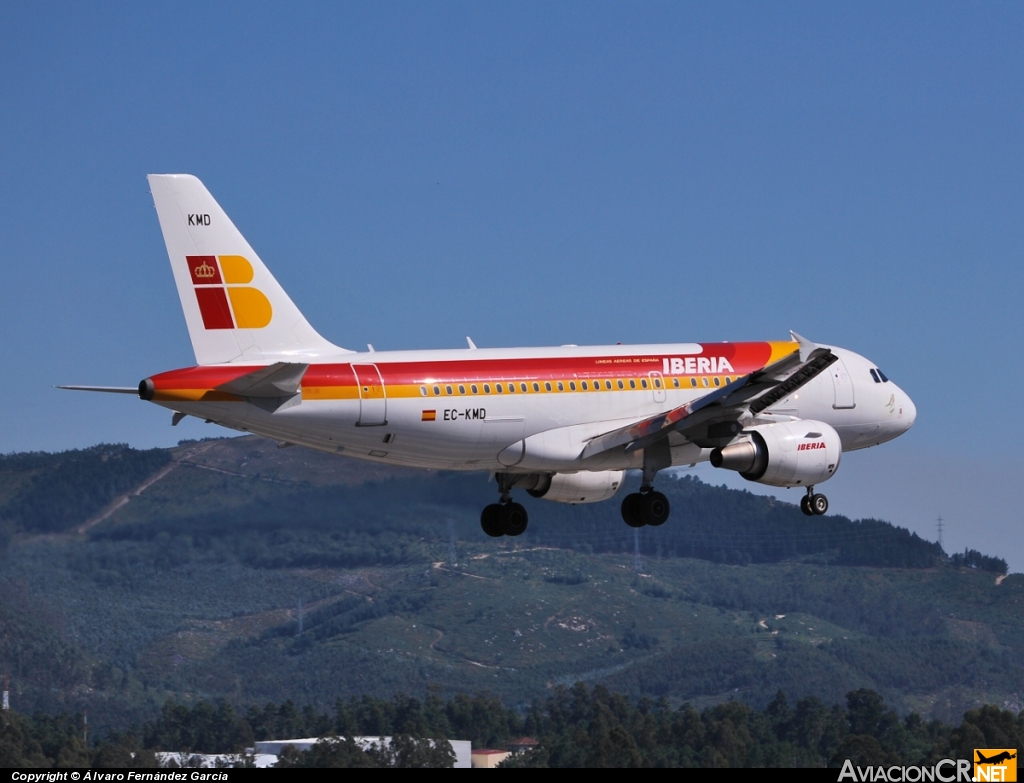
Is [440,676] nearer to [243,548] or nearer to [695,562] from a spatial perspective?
[695,562]

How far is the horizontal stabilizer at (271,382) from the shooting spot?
43.5 metres

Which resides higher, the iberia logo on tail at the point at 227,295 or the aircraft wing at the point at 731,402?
the iberia logo on tail at the point at 227,295

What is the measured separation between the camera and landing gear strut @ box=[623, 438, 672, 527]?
50250 mm

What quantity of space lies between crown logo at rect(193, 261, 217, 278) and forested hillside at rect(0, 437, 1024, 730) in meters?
61.9

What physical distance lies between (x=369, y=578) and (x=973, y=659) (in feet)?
209

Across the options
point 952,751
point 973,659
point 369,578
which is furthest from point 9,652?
point 973,659

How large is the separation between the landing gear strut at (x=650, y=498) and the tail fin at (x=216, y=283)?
10801 millimetres

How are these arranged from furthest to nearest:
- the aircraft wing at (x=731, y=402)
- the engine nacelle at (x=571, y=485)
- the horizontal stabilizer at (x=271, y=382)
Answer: the engine nacelle at (x=571, y=485), the aircraft wing at (x=731, y=402), the horizontal stabilizer at (x=271, y=382)

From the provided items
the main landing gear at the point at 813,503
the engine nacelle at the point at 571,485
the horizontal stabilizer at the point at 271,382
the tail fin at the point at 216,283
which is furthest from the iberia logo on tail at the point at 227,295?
the main landing gear at the point at 813,503

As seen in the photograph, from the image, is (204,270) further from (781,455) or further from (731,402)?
(781,455)

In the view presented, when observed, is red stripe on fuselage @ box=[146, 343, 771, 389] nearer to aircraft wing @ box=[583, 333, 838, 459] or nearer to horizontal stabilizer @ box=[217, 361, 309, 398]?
horizontal stabilizer @ box=[217, 361, 309, 398]

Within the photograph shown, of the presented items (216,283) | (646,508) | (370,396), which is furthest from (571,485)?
(216,283)

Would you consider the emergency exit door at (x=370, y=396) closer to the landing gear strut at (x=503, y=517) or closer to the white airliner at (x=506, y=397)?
the white airliner at (x=506, y=397)

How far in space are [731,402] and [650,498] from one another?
166 inches
